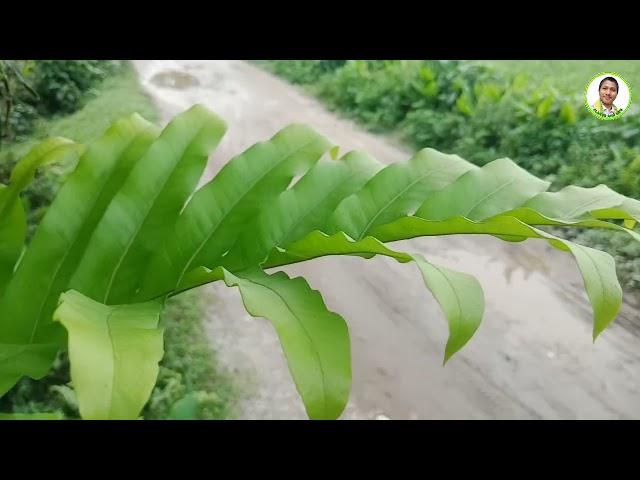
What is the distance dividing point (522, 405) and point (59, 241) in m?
1.28

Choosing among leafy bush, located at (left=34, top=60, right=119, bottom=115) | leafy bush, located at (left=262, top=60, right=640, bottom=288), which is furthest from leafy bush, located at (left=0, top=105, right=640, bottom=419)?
leafy bush, located at (left=34, top=60, right=119, bottom=115)

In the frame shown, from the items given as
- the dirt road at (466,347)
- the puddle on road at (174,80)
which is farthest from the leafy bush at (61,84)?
the dirt road at (466,347)

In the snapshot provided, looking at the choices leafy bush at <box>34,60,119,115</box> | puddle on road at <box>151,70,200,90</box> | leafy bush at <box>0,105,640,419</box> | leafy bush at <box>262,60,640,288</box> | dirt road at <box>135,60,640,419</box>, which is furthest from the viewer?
puddle on road at <box>151,70,200,90</box>

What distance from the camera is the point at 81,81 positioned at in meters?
2.30

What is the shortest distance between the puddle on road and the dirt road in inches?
34.4

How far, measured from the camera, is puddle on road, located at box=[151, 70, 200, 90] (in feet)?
7.79

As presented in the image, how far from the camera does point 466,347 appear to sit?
5.32 feet

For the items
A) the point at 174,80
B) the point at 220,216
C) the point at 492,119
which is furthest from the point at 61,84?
the point at 220,216

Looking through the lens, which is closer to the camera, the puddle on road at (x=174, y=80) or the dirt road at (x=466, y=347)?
the dirt road at (x=466, y=347)

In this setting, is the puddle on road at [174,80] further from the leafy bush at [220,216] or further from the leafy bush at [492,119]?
the leafy bush at [220,216]

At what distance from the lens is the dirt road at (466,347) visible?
1.44m

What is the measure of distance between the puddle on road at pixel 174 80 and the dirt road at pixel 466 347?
2.86 ft

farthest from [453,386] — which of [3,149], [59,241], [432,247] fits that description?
[3,149]

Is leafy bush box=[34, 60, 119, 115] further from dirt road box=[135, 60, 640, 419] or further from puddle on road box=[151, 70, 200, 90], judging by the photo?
dirt road box=[135, 60, 640, 419]
